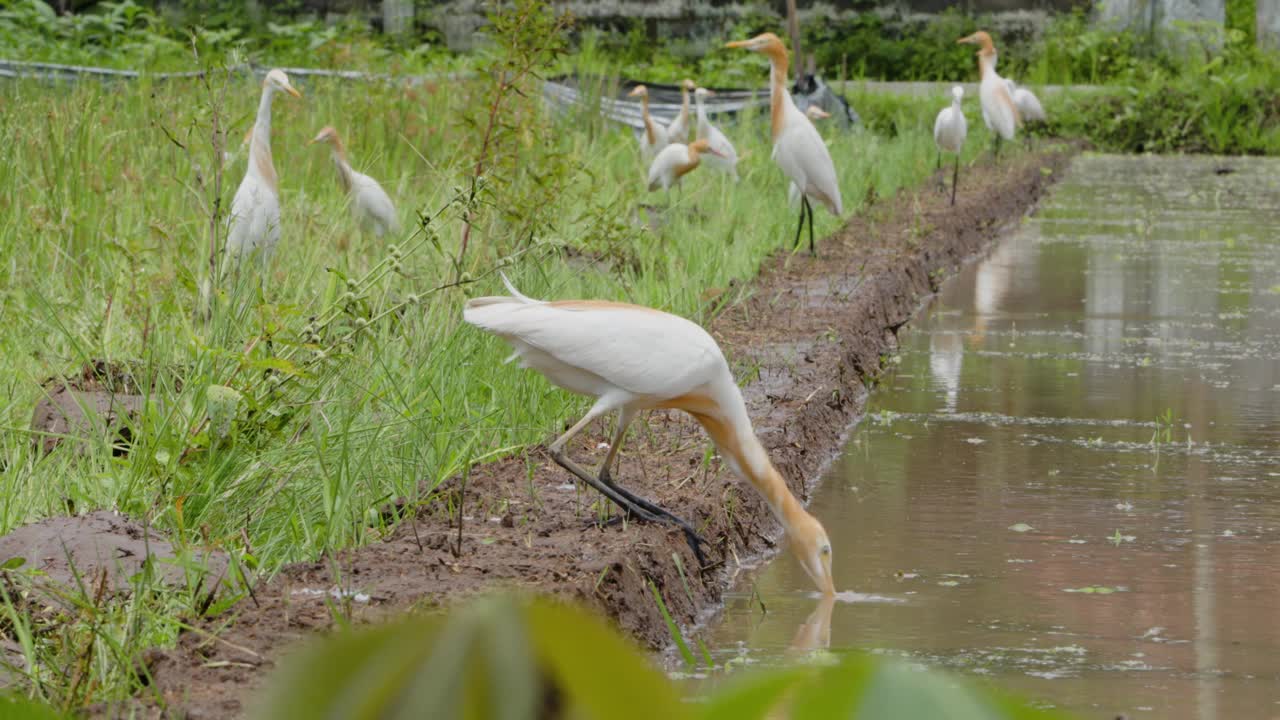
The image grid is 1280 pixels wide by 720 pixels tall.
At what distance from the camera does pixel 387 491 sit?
4070 mm

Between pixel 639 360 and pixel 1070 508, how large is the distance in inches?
58.4

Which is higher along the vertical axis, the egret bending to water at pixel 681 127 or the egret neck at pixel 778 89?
the egret neck at pixel 778 89

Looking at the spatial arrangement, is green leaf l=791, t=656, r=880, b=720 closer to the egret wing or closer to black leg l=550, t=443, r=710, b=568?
the egret wing

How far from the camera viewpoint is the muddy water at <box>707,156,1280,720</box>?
332 cm

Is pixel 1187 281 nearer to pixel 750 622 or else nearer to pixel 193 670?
pixel 750 622

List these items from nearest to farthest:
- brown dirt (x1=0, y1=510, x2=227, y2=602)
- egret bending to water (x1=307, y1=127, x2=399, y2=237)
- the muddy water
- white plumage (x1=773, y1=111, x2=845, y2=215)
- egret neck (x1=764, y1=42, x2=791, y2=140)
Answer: brown dirt (x1=0, y1=510, x2=227, y2=602) → the muddy water → egret bending to water (x1=307, y1=127, x2=399, y2=237) → white plumage (x1=773, y1=111, x2=845, y2=215) → egret neck (x1=764, y1=42, x2=791, y2=140)

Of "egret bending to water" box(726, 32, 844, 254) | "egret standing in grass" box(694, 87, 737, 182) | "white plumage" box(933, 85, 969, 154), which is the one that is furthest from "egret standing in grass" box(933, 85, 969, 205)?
"egret bending to water" box(726, 32, 844, 254)

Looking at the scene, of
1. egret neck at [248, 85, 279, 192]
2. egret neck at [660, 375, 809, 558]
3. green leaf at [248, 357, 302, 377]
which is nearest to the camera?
green leaf at [248, 357, 302, 377]

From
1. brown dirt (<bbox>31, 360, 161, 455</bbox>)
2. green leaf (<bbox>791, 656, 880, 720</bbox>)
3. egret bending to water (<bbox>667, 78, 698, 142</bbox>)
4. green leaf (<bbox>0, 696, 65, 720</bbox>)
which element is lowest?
egret bending to water (<bbox>667, 78, 698, 142</bbox>)

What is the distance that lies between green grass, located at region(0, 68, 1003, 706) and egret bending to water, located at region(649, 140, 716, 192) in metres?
1.07

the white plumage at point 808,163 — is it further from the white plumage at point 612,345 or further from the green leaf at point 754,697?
the green leaf at point 754,697

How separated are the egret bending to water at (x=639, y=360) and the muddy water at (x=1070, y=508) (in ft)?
1.19

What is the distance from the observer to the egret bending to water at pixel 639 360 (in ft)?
12.1

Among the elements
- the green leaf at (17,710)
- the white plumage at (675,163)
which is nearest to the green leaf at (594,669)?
the green leaf at (17,710)
